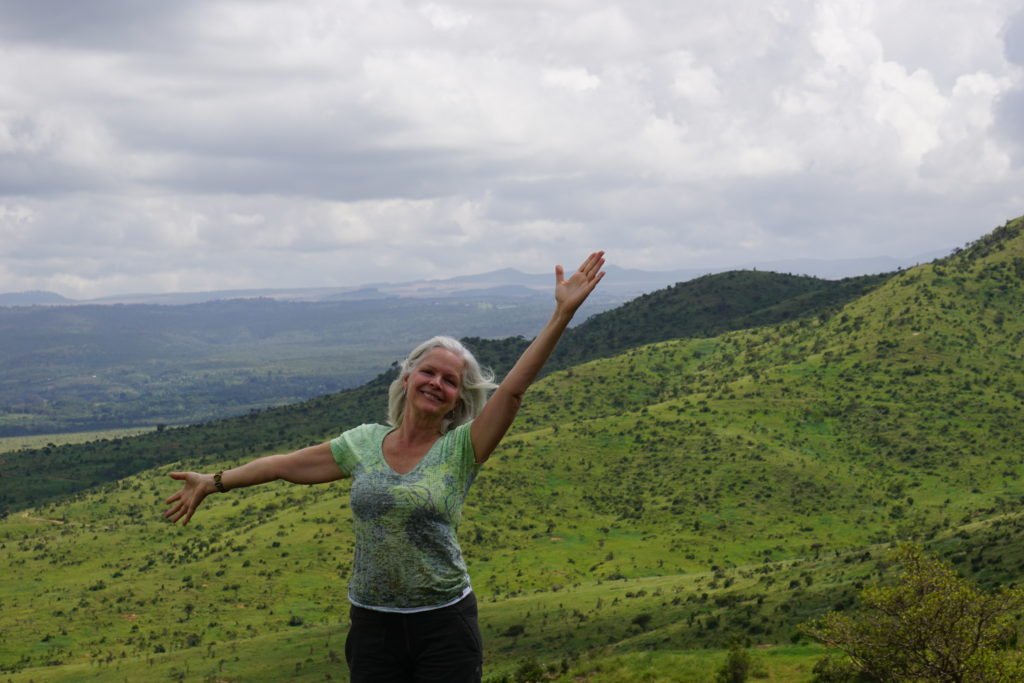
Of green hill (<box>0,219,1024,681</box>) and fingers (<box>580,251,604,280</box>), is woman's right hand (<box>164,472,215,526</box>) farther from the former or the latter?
green hill (<box>0,219,1024,681</box>)

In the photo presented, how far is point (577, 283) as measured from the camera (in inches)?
253

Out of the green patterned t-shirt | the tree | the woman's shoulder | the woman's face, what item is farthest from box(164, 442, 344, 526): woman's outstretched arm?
the tree

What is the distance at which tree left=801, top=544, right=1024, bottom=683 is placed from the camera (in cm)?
1880

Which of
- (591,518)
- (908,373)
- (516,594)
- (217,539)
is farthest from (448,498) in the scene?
(908,373)

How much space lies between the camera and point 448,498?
6047 mm

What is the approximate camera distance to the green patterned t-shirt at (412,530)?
6.00 metres

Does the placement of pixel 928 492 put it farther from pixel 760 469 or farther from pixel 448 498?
pixel 448 498

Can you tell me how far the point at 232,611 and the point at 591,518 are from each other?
81.9 ft

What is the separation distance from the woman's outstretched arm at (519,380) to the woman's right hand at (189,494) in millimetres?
2173

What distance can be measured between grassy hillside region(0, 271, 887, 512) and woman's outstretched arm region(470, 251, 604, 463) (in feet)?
335

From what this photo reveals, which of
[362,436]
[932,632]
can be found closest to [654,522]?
[932,632]

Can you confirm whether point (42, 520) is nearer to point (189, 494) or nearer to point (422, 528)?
point (189, 494)

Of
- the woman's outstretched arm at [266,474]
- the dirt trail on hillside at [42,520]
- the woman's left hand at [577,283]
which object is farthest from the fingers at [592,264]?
the dirt trail on hillside at [42,520]

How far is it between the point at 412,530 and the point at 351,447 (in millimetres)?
791
